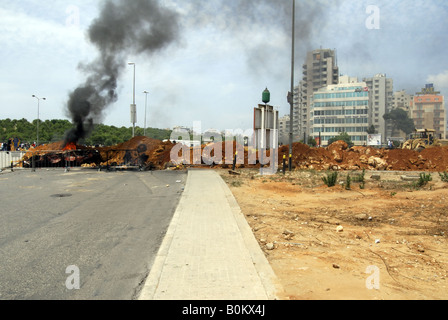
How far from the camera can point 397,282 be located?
3.87 m

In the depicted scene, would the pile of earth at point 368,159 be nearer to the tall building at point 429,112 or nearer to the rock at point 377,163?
the rock at point 377,163

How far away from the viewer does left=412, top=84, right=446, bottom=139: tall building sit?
133 metres

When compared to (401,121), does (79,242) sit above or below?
below

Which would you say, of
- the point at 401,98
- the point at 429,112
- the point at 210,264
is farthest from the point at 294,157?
the point at 401,98

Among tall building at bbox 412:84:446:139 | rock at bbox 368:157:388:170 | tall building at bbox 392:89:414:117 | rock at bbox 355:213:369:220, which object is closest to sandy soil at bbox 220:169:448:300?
rock at bbox 355:213:369:220

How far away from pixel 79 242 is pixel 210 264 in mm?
2500

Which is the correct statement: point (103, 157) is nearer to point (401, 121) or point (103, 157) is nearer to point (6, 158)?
point (6, 158)

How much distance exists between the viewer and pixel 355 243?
5.45 m

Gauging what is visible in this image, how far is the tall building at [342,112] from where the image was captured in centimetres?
9275

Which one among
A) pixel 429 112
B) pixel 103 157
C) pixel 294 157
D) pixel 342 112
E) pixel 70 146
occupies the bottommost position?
pixel 103 157

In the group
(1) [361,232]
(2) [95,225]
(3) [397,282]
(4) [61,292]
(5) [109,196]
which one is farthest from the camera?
(5) [109,196]
